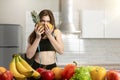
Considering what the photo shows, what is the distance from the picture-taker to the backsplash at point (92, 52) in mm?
4500

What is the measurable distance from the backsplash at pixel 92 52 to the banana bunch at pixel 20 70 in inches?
129

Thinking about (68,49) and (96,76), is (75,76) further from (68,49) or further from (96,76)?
(68,49)

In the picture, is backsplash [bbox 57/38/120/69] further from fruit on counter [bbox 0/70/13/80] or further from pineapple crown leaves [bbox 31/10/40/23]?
fruit on counter [bbox 0/70/13/80]

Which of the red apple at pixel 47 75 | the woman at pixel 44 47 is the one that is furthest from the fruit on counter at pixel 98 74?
the woman at pixel 44 47

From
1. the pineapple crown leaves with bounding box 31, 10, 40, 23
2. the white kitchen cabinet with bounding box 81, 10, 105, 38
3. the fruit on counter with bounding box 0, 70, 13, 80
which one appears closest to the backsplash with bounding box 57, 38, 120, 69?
the white kitchen cabinet with bounding box 81, 10, 105, 38

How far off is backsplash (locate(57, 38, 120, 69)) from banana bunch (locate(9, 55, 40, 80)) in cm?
327

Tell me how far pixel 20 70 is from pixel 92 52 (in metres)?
3.49

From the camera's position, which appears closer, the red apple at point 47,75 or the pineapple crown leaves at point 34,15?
the red apple at point 47,75

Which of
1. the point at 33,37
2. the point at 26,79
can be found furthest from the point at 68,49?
the point at 26,79

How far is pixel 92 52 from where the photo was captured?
4570 millimetres

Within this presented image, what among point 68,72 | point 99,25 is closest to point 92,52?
point 99,25

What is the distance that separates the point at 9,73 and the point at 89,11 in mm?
3384

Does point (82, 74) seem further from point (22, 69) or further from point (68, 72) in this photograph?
point (22, 69)

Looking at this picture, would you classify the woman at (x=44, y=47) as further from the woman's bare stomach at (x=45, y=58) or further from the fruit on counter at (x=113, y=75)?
the fruit on counter at (x=113, y=75)
